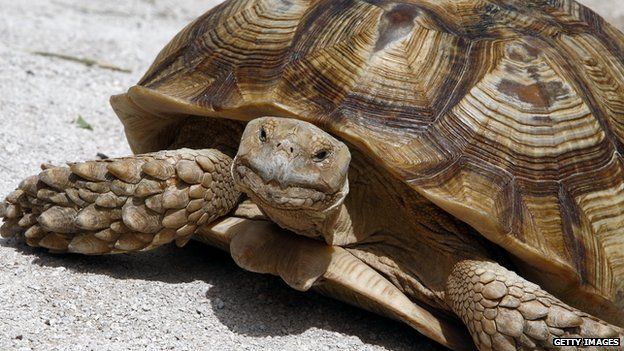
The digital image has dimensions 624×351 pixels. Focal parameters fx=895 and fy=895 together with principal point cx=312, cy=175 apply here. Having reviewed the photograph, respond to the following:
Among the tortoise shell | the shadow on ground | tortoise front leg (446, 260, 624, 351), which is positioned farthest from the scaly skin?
the shadow on ground

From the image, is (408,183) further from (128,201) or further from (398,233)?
(128,201)

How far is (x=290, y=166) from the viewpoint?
120 inches

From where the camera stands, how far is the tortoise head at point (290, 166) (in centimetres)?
304

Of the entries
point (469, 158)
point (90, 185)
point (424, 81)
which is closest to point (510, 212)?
point (469, 158)

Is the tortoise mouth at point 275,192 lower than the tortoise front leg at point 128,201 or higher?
higher

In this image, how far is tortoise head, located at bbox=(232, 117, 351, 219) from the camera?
3.04m

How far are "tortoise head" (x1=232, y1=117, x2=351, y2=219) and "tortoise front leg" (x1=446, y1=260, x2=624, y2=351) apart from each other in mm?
646

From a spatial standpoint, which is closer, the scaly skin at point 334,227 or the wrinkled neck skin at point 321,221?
the scaly skin at point 334,227

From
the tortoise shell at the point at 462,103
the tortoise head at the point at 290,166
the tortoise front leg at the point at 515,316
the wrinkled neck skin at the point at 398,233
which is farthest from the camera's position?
the wrinkled neck skin at the point at 398,233

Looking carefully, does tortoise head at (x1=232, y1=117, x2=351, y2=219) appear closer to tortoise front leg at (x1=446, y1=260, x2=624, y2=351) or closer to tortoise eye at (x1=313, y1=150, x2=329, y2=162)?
tortoise eye at (x1=313, y1=150, x2=329, y2=162)

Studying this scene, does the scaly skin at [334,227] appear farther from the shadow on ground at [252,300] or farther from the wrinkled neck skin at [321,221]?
the shadow on ground at [252,300]

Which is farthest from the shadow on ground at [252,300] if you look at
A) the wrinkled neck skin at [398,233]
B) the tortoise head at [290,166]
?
the tortoise head at [290,166]

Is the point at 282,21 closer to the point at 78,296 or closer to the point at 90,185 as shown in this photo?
the point at 90,185

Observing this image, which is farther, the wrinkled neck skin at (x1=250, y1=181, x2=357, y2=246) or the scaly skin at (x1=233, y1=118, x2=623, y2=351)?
the wrinkled neck skin at (x1=250, y1=181, x2=357, y2=246)
